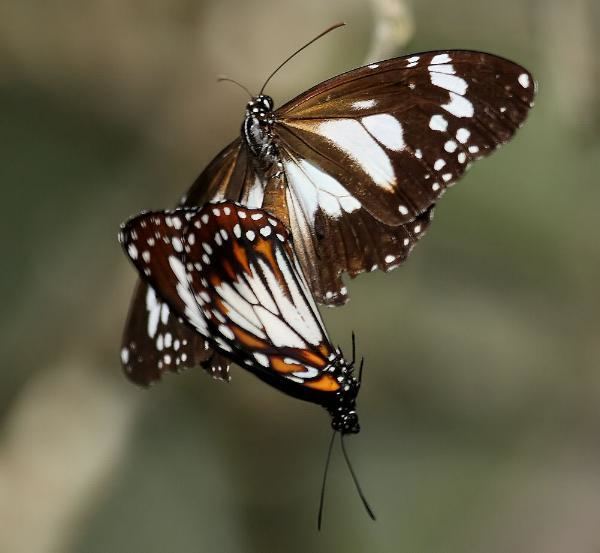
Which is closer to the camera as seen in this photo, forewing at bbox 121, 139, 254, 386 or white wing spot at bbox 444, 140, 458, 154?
white wing spot at bbox 444, 140, 458, 154

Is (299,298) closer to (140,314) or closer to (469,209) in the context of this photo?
(140,314)

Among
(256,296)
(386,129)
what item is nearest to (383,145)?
(386,129)

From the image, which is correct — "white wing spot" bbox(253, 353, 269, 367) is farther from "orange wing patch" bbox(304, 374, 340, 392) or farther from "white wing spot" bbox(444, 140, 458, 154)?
"white wing spot" bbox(444, 140, 458, 154)

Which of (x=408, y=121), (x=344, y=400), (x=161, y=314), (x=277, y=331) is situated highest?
(x=408, y=121)

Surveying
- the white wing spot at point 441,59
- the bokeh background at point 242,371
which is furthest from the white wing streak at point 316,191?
the bokeh background at point 242,371

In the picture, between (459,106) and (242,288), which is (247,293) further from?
(459,106)

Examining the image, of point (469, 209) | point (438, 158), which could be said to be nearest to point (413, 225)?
point (438, 158)

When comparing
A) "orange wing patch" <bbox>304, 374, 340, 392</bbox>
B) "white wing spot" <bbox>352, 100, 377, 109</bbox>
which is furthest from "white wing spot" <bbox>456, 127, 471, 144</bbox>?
"orange wing patch" <bbox>304, 374, 340, 392</bbox>
